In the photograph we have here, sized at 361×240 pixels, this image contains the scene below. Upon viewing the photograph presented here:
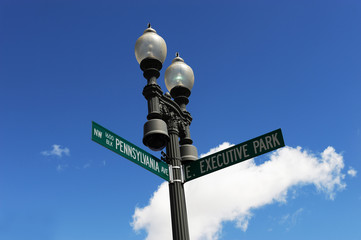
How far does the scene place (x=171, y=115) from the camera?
25.7ft

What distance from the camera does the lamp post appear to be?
7.03 metres

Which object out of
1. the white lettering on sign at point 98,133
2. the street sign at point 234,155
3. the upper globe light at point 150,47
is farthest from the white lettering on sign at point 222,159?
the upper globe light at point 150,47

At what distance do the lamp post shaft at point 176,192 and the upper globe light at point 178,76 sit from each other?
1.19 meters

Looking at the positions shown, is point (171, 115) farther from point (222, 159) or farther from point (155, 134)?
point (222, 159)

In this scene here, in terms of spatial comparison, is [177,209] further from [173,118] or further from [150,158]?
[173,118]

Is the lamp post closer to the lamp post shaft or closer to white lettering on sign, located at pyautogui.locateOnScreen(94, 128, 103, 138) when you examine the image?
the lamp post shaft

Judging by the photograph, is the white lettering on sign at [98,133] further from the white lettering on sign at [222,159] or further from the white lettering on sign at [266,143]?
the white lettering on sign at [266,143]

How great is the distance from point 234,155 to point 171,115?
1.51 meters

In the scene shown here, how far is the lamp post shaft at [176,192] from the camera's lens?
6.74m

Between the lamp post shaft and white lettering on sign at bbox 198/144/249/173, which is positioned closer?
the lamp post shaft

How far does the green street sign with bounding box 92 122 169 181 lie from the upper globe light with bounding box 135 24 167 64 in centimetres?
205

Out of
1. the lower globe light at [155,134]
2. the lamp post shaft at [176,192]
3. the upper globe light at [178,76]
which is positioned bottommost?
the lamp post shaft at [176,192]

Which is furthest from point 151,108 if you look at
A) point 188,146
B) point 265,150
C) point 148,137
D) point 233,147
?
point 265,150

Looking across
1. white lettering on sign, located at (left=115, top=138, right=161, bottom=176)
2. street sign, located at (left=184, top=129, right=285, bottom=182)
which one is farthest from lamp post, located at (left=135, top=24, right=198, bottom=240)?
white lettering on sign, located at (left=115, top=138, right=161, bottom=176)
